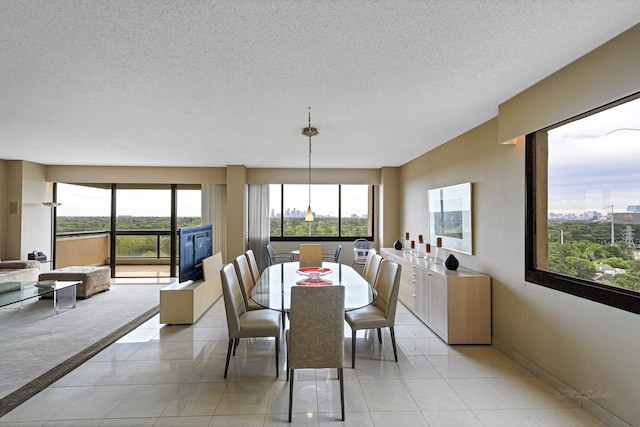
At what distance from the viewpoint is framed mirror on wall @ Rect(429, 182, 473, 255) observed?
3842 mm

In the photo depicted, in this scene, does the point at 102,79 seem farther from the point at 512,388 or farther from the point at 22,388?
the point at 512,388

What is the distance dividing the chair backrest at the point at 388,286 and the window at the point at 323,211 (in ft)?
12.5

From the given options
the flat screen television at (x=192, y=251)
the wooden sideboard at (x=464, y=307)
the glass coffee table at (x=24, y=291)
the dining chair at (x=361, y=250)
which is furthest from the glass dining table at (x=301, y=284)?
the glass coffee table at (x=24, y=291)

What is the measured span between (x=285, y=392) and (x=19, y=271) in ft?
18.7

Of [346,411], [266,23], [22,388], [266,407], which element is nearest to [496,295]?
[346,411]

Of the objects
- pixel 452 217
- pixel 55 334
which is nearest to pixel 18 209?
pixel 55 334

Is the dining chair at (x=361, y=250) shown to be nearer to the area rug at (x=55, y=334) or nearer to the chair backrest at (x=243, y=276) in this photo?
the chair backrest at (x=243, y=276)

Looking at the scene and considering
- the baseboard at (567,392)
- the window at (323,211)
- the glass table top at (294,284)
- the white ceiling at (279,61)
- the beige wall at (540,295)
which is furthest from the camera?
the window at (323,211)

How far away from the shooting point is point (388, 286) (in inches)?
128

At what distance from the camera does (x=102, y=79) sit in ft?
8.13

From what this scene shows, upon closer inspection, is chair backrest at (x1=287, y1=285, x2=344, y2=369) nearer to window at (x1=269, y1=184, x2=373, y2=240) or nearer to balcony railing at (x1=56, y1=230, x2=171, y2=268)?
window at (x1=269, y1=184, x2=373, y2=240)

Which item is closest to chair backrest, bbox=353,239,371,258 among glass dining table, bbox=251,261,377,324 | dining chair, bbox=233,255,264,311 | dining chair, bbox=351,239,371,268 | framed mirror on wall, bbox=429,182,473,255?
dining chair, bbox=351,239,371,268

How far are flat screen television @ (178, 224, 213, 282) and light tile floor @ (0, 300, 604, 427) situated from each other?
3.76 ft

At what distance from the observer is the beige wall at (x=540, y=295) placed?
→ 1.96 m
